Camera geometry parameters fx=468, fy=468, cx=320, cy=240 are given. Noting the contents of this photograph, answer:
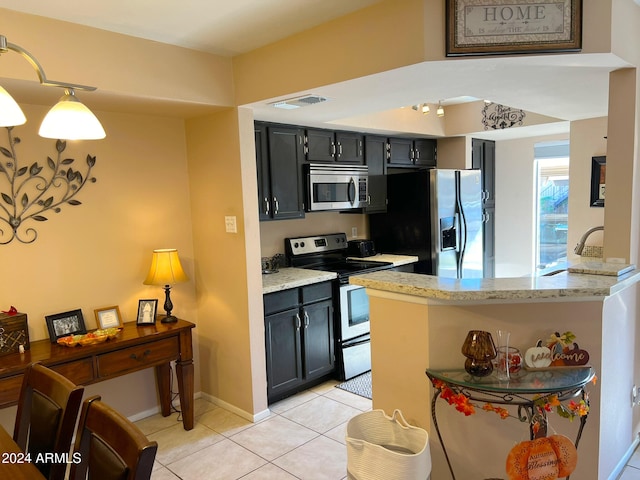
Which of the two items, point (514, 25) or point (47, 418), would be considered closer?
point (47, 418)

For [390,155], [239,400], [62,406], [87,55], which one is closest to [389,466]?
[62,406]

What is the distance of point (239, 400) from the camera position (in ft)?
11.1

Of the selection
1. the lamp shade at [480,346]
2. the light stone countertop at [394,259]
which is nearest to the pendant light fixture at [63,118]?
the lamp shade at [480,346]

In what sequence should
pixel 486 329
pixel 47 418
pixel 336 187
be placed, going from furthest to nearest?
pixel 336 187, pixel 486 329, pixel 47 418

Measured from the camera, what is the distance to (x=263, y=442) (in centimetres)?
300

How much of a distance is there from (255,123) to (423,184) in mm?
1851

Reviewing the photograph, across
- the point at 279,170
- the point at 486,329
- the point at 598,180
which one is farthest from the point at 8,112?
the point at 598,180

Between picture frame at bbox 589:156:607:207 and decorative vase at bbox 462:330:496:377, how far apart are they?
111 inches

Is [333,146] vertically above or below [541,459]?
above

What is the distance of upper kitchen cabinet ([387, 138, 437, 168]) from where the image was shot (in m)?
4.81

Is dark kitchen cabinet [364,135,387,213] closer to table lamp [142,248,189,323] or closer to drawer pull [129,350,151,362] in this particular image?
table lamp [142,248,189,323]

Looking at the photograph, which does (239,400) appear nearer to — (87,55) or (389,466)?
(389,466)

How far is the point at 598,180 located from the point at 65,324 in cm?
423

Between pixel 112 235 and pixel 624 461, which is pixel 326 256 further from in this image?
pixel 624 461
